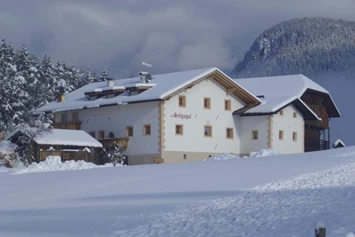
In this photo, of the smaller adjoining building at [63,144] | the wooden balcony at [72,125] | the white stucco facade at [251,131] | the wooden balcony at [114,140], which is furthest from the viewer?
the wooden balcony at [72,125]

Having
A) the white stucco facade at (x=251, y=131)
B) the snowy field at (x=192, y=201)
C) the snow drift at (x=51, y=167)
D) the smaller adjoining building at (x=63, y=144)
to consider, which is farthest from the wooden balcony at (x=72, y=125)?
the snowy field at (x=192, y=201)

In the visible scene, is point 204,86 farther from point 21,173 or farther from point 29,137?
point 21,173

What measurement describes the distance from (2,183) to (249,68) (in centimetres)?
16961

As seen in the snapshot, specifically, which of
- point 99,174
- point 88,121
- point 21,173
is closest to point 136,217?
point 99,174

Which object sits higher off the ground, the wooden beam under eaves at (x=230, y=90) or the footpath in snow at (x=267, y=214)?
the wooden beam under eaves at (x=230, y=90)

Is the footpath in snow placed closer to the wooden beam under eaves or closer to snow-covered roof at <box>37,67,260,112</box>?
snow-covered roof at <box>37,67,260,112</box>

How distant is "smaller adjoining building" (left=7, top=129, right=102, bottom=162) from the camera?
157 ft

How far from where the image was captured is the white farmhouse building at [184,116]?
49.2m

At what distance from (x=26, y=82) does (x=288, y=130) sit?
27.6m

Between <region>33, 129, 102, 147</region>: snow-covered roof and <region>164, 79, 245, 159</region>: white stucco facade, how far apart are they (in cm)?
529

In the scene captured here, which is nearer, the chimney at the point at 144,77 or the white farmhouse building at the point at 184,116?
the white farmhouse building at the point at 184,116

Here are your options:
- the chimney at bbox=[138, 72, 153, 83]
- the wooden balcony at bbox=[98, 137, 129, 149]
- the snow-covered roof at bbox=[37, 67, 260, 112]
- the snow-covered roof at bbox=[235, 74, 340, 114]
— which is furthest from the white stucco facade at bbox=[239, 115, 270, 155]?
the wooden balcony at bbox=[98, 137, 129, 149]

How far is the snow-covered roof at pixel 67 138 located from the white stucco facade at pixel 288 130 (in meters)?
12.9

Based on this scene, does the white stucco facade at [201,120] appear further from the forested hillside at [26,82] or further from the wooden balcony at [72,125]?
the forested hillside at [26,82]
